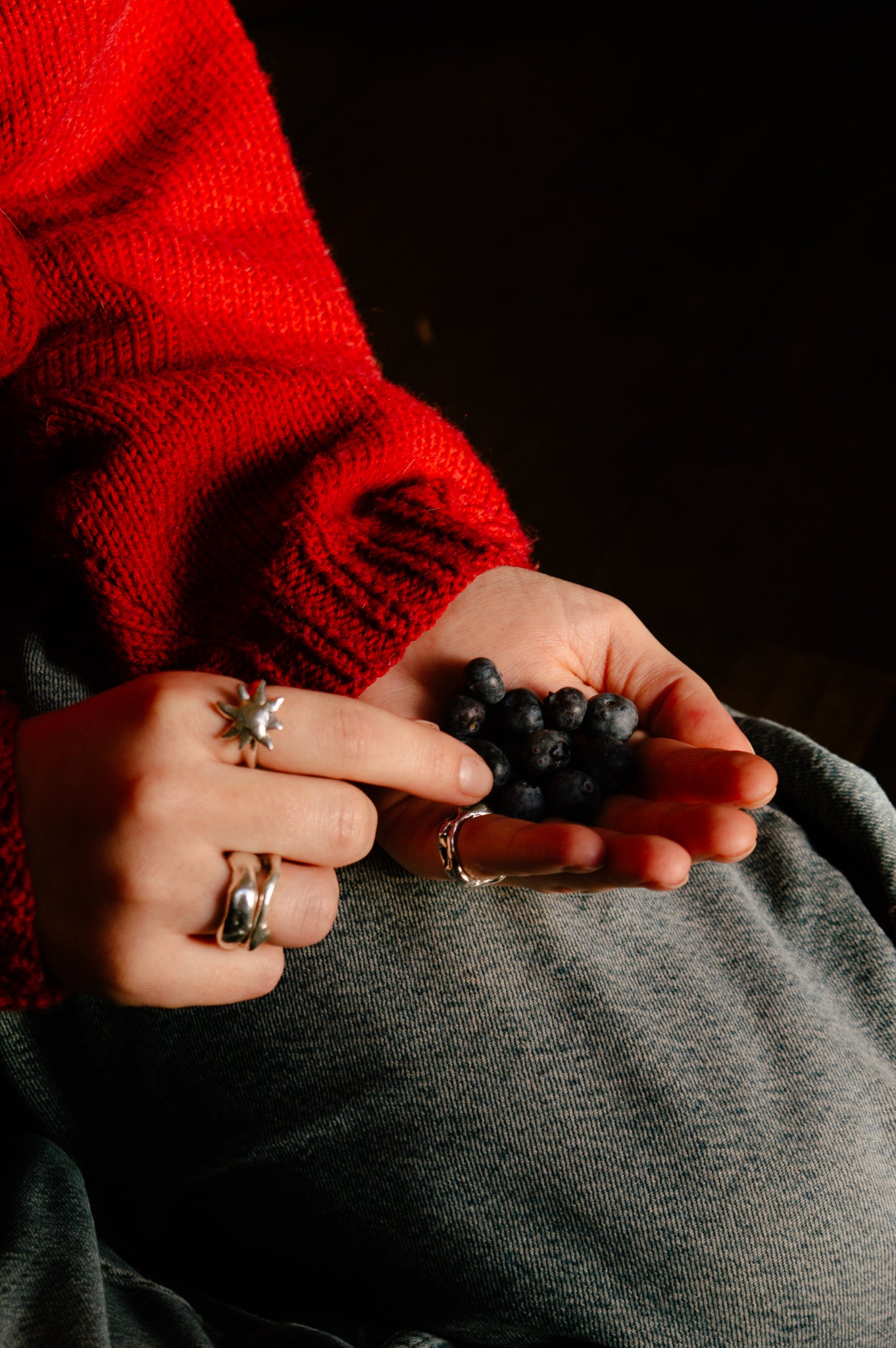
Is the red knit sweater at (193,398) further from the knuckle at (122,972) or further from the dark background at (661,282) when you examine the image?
the dark background at (661,282)

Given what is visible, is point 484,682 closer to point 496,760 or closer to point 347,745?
point 496,760

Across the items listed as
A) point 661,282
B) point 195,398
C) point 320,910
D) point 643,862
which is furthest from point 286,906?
point 661,282

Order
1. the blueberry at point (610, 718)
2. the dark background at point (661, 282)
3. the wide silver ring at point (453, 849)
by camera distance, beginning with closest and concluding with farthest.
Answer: the wide silver ring at point (453, 849), the blueberry at point (610, 718), the dark background at point (661, 282)

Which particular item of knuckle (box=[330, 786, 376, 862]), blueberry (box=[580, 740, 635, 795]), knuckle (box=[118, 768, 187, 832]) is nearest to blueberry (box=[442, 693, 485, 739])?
blueberry (box=[580, 740, 635, 795])

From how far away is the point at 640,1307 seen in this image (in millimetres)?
812

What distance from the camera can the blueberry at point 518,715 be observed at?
3.00 ft

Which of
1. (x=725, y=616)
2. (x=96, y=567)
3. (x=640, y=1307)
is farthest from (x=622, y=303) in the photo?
(x=640, y=1307)

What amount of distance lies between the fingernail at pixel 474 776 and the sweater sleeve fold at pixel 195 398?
0.44ft

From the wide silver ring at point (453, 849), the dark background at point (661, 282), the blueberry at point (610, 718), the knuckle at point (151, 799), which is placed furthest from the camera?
the dark background at point (661, 282)

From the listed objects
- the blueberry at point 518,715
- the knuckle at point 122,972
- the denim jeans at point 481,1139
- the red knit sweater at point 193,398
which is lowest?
the denim jeans at point 481,1139

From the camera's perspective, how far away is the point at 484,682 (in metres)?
0.91

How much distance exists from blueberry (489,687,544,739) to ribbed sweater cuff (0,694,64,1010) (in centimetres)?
42

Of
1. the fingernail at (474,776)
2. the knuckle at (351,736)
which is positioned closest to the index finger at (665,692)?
the fingernail at (474,776)

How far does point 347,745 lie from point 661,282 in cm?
265
